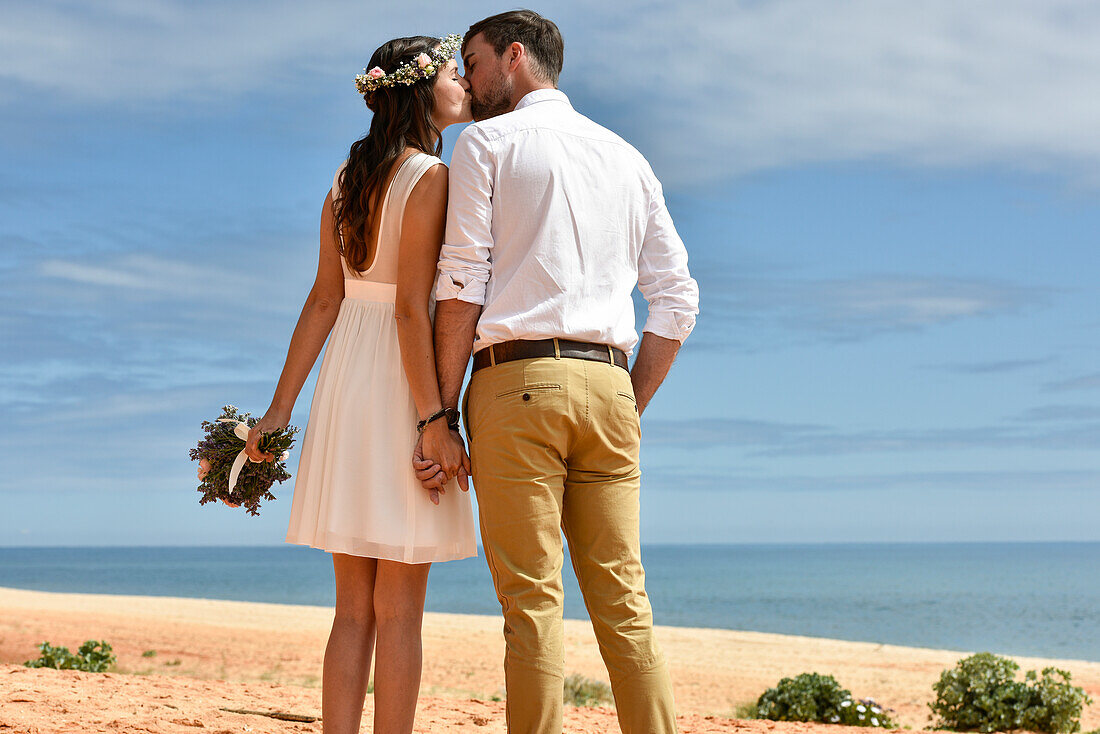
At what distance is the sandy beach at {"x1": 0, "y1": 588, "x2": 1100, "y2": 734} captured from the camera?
14.9ft

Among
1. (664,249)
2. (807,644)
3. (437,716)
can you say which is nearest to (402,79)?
(664,249)

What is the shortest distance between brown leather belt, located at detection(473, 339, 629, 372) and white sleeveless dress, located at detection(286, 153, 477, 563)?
1.12ft

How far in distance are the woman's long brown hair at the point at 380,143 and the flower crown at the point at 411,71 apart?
2 centimetres

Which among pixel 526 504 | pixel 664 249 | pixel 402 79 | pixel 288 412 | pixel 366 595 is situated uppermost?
pixel 402 79

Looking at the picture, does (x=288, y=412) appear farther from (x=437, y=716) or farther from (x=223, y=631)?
(x=223, y=631)

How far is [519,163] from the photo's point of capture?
259 cm

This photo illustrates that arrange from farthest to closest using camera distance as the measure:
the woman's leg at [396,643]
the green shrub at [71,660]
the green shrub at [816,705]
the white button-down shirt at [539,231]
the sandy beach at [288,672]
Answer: the green shrub at [816,705] < the green shrub at [71,660] < the sandy beach at [288,672] < the woman's leg at [396,643] < the white button-down shirt at [539,231]

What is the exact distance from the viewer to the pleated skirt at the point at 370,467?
108 inches

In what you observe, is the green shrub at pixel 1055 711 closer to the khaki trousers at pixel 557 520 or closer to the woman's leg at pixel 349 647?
the khaki trousers at pixel 557 520

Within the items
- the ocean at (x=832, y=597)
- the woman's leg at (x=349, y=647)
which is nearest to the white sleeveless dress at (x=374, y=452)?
the woman's leg at (x=349, y=647)

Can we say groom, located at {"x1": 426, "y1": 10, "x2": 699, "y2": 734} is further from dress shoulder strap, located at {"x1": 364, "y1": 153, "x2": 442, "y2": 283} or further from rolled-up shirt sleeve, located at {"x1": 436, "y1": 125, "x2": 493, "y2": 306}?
dress shoulder strap, located at {"x1": 364, "y1": 153, "x2": 442, "y2": 283}

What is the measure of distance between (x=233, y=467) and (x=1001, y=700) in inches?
298

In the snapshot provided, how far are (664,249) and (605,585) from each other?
1055 millimetres

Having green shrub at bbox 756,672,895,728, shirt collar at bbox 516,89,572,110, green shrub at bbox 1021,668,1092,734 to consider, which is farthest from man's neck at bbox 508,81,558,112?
green shrub at bbox 1021,668,1092,734
